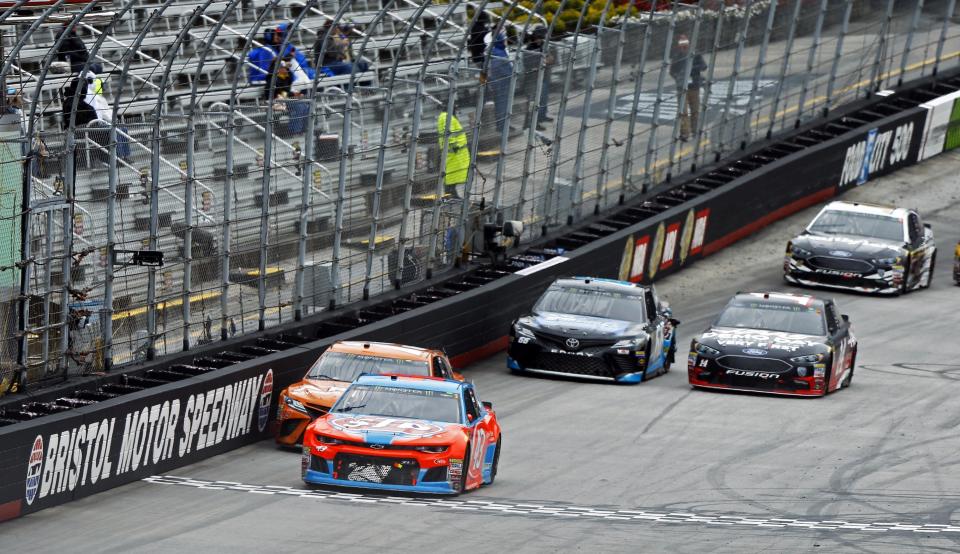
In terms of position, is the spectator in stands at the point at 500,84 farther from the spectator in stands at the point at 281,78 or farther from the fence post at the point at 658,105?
the fence post at the point at 658,105

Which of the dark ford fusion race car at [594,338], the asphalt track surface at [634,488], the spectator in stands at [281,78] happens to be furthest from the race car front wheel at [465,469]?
the dark ford fusion race car at [594,338]

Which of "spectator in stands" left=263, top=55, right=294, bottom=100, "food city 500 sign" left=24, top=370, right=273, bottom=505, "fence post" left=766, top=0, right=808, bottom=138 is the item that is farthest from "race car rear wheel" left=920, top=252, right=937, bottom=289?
"food city 500 sign" left=24, top=370, right=273, bottom=505

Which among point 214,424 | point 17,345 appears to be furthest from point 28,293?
point 214,424

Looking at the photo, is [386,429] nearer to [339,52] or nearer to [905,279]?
[339,52]

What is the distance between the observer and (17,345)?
60.3 feet

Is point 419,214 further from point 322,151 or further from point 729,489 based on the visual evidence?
point 729,489

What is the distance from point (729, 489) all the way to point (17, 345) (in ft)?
23.4

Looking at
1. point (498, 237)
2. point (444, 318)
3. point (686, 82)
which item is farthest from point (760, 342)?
point (686, 82)

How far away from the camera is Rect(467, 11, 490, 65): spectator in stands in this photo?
26906mm

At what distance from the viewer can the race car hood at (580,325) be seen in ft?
79.5

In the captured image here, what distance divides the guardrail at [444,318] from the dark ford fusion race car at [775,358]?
12.1 feet

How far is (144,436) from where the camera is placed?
17969 mm

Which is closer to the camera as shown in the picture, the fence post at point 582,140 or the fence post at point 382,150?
the fence post at point 382,150

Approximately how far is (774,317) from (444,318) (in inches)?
171
